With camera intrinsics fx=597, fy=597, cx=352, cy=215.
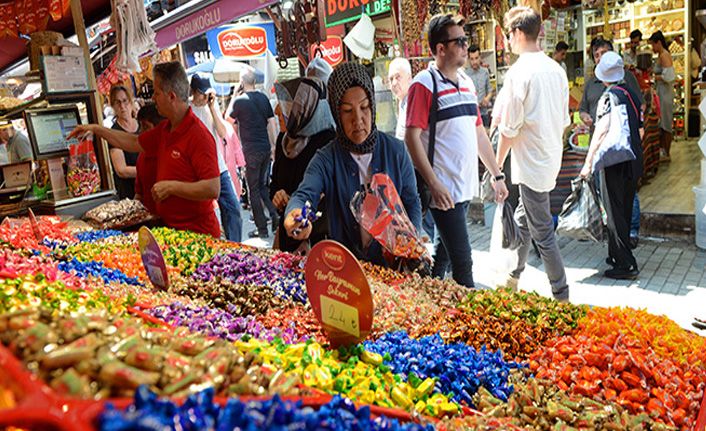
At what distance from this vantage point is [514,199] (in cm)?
529

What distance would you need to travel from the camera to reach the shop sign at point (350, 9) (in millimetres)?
8016

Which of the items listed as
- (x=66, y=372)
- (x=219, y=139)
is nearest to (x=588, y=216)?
(x=219, y=139)

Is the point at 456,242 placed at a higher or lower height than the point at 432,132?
lower

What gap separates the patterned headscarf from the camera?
2.76 meters

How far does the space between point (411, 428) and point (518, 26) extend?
3.46 meters

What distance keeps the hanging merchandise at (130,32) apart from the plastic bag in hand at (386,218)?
3106mm

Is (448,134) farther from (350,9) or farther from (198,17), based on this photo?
(350,9)

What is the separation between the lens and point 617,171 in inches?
194

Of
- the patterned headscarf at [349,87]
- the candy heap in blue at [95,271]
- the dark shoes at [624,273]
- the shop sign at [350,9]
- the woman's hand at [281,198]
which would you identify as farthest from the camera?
the shop sign at [350,9]

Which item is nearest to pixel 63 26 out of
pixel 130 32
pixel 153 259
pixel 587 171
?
pixel 130 32

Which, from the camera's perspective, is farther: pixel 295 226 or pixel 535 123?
pixel 535 123

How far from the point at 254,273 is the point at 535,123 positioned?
2344 millimetres

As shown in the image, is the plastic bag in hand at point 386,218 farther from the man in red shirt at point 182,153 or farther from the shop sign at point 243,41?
the shop sign at point 243,41

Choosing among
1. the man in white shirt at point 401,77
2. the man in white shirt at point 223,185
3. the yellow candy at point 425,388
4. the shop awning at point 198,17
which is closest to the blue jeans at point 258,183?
the man in white shirt at point 223,185
